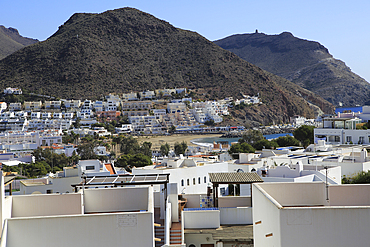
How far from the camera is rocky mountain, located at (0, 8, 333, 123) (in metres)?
102

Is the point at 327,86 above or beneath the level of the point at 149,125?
above

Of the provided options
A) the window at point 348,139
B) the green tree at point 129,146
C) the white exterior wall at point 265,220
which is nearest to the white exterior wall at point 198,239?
the white exterior wall at point 265,220

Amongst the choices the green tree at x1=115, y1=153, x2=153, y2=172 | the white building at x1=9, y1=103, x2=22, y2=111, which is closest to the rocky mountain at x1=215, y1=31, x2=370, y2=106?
the white building at x1=9, y1=103, x2=22, y2=111

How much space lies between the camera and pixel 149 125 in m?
85.2

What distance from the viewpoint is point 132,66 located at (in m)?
112

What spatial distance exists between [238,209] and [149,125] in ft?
252

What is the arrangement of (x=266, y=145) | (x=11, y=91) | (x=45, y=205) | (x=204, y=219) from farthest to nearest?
1. (x=11, y=91)
2. (x=266, y=145)
3. (x=204, y=219)
4. (x=45, y=205)

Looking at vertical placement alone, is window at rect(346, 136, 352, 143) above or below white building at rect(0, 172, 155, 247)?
below

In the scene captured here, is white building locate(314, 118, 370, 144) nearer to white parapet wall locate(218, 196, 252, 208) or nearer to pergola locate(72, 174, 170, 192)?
white parapet wall locate(218, 196, 252, 208)

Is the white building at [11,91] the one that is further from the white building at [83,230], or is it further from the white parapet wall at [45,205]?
the white building at [83,230]

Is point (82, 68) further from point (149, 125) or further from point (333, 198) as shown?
point (333, 198)

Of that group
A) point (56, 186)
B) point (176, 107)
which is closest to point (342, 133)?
point (56, 186)

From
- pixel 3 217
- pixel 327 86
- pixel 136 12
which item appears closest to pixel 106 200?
pixel 3 217

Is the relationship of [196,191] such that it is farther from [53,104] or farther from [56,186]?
[53,104]
